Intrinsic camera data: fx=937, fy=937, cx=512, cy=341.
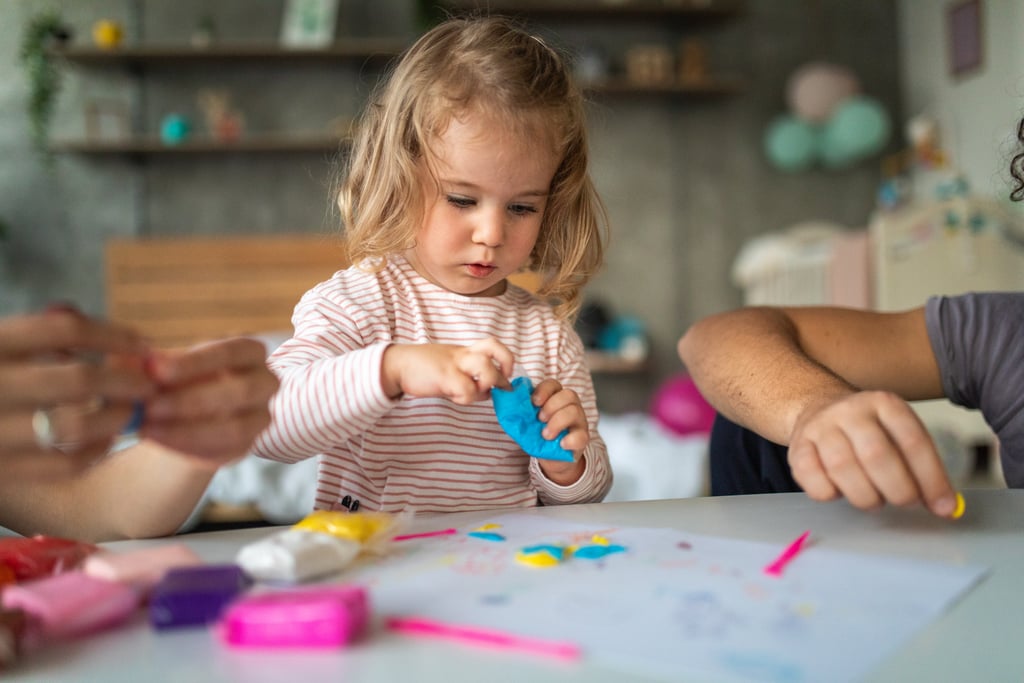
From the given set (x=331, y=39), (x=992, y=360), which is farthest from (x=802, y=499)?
(x=331, y=39)

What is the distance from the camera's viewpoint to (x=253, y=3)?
4469 millimetres

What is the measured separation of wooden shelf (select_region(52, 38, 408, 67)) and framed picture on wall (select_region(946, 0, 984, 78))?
8.20 ft

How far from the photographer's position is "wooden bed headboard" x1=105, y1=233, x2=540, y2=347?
4234mm

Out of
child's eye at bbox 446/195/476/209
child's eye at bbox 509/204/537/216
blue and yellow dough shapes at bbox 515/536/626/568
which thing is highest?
child's eye at bbox 446/195/476/209

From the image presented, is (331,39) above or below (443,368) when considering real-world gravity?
above

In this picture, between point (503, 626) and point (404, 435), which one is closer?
point (503, 626)

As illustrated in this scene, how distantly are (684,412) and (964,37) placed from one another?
217 centimetres

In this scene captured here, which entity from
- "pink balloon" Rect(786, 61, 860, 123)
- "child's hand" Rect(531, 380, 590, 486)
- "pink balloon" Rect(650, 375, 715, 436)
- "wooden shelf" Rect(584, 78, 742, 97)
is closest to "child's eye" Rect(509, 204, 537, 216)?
"child's hand" Rect(531, 380, 590, 486)

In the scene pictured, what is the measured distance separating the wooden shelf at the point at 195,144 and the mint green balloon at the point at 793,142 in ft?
7.02

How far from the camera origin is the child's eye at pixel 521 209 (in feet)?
3.51

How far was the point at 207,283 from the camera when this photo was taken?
4281mm

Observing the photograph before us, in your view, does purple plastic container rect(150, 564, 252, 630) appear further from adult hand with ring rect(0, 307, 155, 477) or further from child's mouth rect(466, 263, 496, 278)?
child's mouth rect(466, 263, 496, 278)

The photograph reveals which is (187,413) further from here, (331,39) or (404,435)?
(331,39)

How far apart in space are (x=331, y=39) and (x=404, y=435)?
12.2ft
